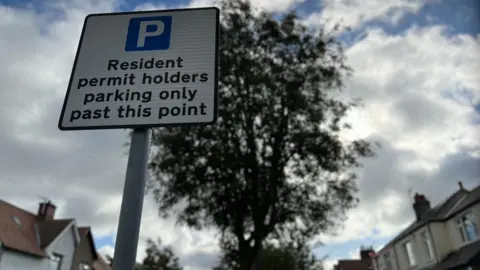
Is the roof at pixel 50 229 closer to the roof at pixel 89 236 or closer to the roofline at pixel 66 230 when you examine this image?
the roofline at pixel 66 230

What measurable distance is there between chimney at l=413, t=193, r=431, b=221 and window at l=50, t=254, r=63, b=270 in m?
30.5

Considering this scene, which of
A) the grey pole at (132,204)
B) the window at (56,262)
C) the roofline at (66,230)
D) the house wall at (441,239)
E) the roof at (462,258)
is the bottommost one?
the grey pole at (132,204)

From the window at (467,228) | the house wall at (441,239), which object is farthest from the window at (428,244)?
the window at (467,228)

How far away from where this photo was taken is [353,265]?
60906mm

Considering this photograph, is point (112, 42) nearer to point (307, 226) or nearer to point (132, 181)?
point (132, 181)

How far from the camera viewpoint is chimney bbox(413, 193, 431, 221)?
34.7 metres

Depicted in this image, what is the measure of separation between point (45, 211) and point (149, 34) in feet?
Answer: 112

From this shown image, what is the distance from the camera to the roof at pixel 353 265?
192 ft

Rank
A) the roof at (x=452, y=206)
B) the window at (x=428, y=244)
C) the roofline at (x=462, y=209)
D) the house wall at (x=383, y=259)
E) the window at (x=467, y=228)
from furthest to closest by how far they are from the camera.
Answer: the house wall at (x=383, y=259) → the window at (x=428, y=244) → the roof at (x=452, y=206) → the window at (x=467, y=228) → the roofline at (x=462, y=209)

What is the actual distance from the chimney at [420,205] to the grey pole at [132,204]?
3683 cm

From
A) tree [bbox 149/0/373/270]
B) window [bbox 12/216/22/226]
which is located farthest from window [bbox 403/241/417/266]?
window [bbox 12/216/22/226]

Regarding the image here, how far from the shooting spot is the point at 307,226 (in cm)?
1745

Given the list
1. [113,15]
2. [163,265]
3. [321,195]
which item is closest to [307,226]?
[321,195]

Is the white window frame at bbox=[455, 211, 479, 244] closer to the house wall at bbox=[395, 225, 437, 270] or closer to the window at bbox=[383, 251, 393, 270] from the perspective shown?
the house wall at bbox=[395, 225, 437, 270]
